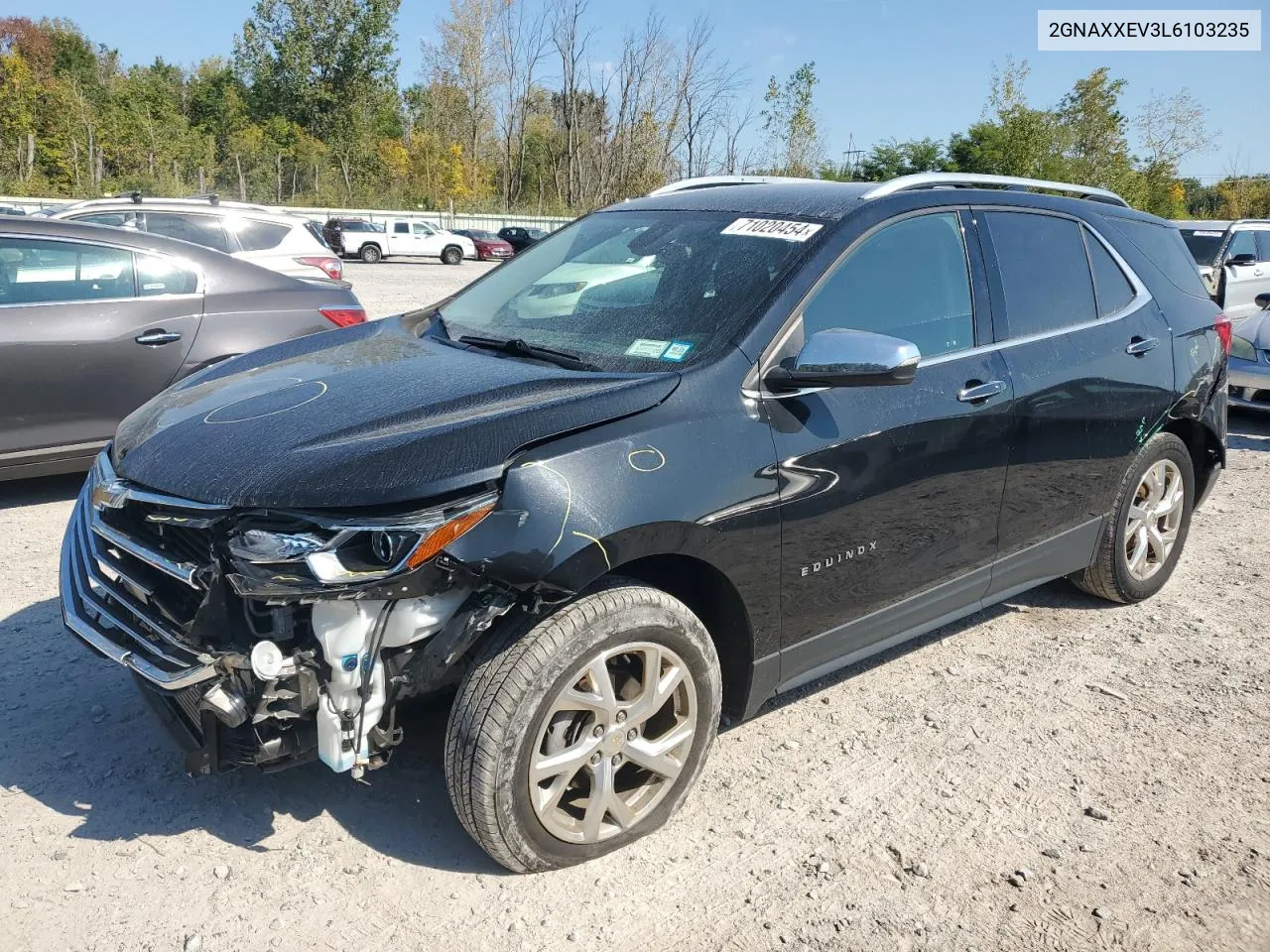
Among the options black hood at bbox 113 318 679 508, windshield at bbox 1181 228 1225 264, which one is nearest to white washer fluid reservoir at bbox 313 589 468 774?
black hood at bbox 113 318 679 508

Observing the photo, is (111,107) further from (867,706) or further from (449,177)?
(867,706)

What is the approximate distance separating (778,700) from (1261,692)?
1896 mm

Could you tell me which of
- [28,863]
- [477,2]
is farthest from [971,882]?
[477,2]

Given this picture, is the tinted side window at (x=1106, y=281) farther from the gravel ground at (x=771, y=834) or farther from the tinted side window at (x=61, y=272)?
the tinted side window at (x=61, y=272)

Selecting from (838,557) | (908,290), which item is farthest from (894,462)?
(908,290)

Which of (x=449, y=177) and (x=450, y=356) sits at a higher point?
(x=449, y=177)

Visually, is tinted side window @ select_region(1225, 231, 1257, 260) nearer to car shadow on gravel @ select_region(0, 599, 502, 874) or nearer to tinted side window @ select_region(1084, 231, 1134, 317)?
tinted side window @ select_region(1084, 231, 1134, 317)

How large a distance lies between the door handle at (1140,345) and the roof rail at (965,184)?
72 centimetres

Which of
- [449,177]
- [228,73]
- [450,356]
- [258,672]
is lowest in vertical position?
[258,672]

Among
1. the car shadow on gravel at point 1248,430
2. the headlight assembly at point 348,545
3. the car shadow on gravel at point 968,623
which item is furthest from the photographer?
the car shadow on gravel at point 1248,430

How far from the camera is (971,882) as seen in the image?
8.97 ft

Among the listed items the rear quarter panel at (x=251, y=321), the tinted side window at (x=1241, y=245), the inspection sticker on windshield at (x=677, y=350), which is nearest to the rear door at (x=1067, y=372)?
the inspection sticker on windshield at (x=677, y=350)

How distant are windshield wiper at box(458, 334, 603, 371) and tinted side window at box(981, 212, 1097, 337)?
1682mm

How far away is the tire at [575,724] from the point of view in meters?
2.46
